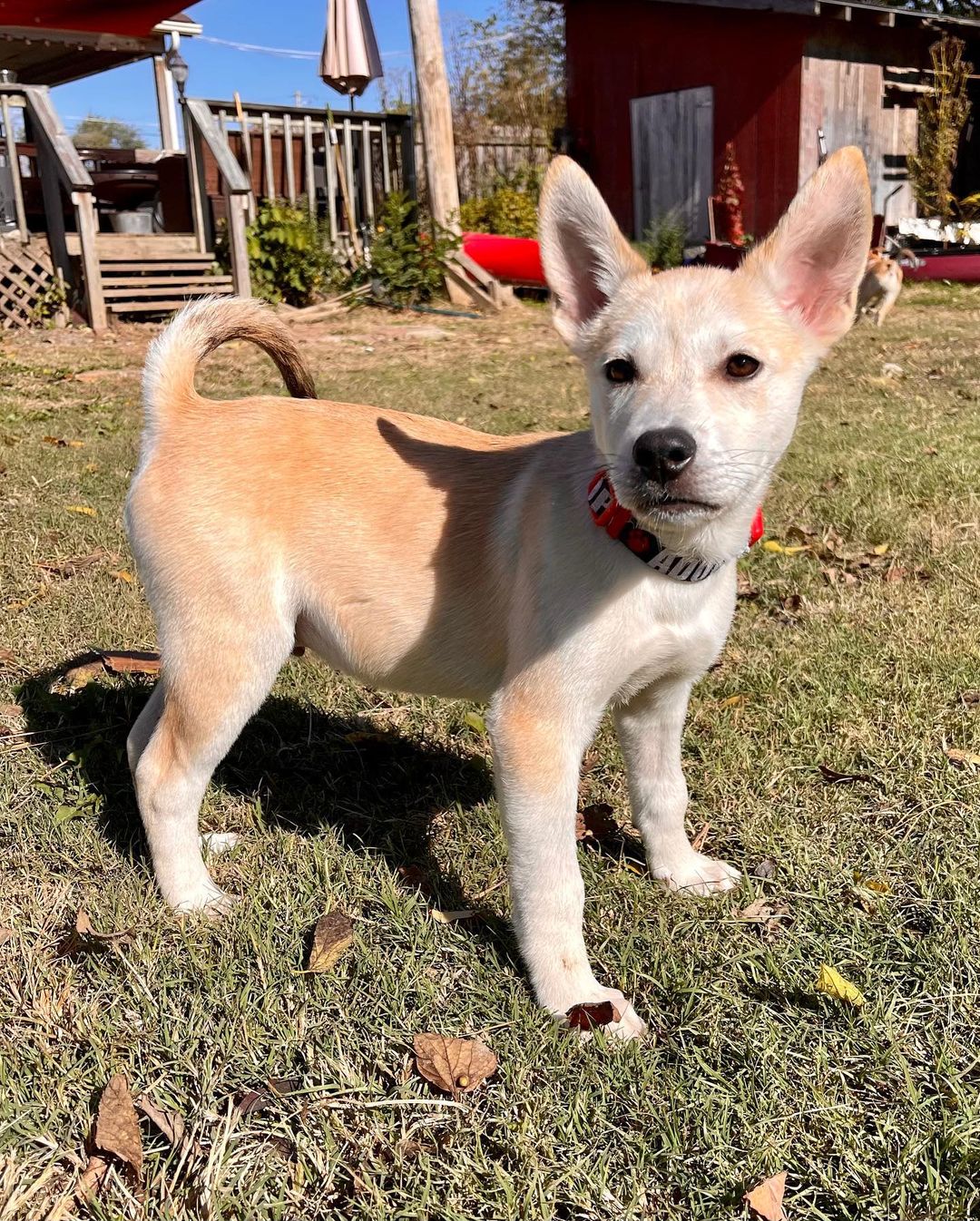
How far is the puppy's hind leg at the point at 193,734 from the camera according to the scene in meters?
2.87

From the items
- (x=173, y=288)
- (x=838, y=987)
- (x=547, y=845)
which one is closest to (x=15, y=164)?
(x=173, y=288)

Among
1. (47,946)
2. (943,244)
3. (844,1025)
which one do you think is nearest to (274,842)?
(47,946)

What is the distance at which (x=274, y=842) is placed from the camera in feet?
10.7

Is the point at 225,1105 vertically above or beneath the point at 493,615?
beneath

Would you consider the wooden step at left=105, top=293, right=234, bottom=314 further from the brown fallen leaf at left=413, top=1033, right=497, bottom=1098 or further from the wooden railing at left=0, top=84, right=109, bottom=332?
the brown fallen leaf at left=413, top=1033, right=497, bottom=1098

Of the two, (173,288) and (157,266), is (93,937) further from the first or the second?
(157,266)

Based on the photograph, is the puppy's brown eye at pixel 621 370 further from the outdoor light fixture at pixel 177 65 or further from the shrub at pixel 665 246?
the outdoor light fixture at pixel 177 65

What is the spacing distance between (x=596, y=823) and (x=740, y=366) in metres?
1.61

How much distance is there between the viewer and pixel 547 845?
97.7 inches

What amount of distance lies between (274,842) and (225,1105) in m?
1.05

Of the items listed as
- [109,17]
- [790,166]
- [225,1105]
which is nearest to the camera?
[225,1105]

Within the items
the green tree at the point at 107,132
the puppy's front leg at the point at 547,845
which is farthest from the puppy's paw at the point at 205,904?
the green tree at the point at 107,132

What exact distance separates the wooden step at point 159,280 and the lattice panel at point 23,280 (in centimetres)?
74

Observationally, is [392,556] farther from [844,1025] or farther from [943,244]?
[943,244]
